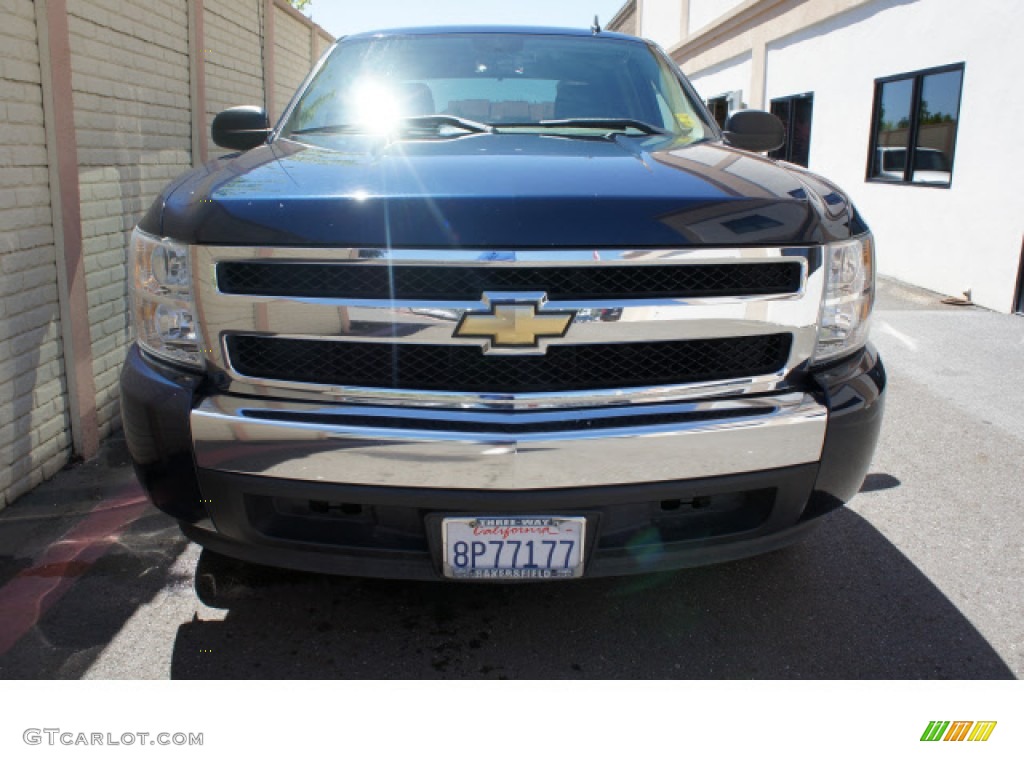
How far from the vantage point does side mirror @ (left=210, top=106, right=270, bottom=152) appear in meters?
3.55

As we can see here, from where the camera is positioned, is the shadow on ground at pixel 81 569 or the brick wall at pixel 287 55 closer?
the shadow on ground at pixel 81 569

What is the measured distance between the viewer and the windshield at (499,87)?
3.32m

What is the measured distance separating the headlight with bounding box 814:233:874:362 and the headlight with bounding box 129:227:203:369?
161cm

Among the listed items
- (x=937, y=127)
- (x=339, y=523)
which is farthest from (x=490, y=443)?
(x=937, y=127)

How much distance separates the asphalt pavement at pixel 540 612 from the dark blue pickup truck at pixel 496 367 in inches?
16.6

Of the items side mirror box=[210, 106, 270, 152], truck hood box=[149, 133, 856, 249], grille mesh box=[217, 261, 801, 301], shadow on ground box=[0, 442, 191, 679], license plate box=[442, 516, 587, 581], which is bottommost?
shadow on ground box=[0, 442, 191, 679]

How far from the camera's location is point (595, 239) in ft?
6.91

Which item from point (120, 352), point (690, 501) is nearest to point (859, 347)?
point (690, 501)

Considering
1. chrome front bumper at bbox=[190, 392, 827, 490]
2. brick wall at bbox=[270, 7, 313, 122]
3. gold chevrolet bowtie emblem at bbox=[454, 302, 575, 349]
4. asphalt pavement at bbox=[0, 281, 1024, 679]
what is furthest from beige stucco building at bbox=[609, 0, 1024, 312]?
gold chevrolet bowtie emblem at bbox=[454, 302, 575, 349]

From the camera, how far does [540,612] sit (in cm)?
279

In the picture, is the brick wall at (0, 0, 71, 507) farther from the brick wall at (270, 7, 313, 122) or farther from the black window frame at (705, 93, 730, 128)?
the black window frame at (705, 93, 730, 128)

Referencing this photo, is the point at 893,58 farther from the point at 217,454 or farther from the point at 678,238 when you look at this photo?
the point at 217,454

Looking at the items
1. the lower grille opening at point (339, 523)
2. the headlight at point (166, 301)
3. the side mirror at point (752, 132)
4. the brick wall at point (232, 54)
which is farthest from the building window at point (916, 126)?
the headlight at point (166, 301)

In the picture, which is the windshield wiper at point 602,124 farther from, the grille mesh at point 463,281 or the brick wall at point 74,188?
the brick wall at point 74,188
